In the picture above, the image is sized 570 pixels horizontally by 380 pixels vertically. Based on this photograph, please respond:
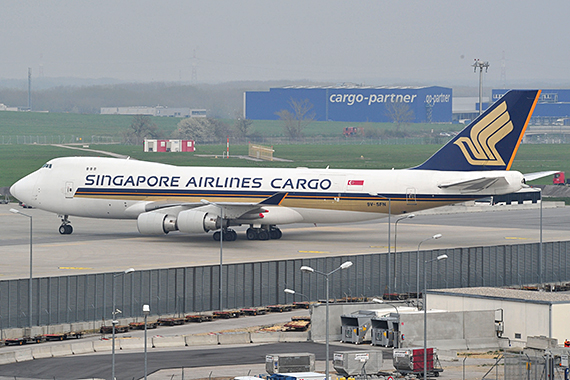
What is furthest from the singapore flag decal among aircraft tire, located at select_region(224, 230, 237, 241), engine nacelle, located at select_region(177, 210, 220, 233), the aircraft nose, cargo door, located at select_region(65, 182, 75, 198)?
the aircraft nose

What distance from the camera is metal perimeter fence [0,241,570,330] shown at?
161 feet

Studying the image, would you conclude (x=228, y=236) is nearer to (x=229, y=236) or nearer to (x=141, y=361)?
(x=229, y=236)

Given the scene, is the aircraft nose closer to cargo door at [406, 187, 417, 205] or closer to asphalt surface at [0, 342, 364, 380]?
cargo door at [406, 187, 417, 205]

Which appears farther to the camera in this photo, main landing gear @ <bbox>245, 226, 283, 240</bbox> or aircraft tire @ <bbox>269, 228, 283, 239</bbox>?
aircraft tire @ <bbox>269, 228, 283, 239</bbox>

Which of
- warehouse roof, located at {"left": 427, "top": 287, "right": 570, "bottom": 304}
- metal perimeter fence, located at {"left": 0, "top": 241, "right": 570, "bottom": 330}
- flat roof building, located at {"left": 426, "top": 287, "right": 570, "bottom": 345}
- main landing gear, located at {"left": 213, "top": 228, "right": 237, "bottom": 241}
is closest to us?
flat roof building, located at {"left": 426, "top": 287, "right": 570, "bottom": 345}

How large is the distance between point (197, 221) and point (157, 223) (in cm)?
349

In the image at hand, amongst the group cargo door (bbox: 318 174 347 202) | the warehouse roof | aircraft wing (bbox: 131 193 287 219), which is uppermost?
cargo door (bbox: 318 174 347 202)

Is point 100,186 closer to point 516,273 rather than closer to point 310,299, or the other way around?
point 310,299

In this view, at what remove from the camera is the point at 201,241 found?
7788cm

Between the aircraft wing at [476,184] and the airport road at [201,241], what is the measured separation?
20.1 ft

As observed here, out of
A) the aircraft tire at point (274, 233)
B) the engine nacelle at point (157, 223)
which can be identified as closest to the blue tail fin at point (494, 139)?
the aircraft tire at point (274, 233)

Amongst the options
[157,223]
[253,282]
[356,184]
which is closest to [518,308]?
[253,282]

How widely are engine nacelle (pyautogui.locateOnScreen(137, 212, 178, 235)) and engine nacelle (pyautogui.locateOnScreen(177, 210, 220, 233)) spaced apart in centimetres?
105

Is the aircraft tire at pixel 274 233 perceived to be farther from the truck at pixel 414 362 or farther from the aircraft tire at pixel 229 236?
the truck at pixel 414 362
